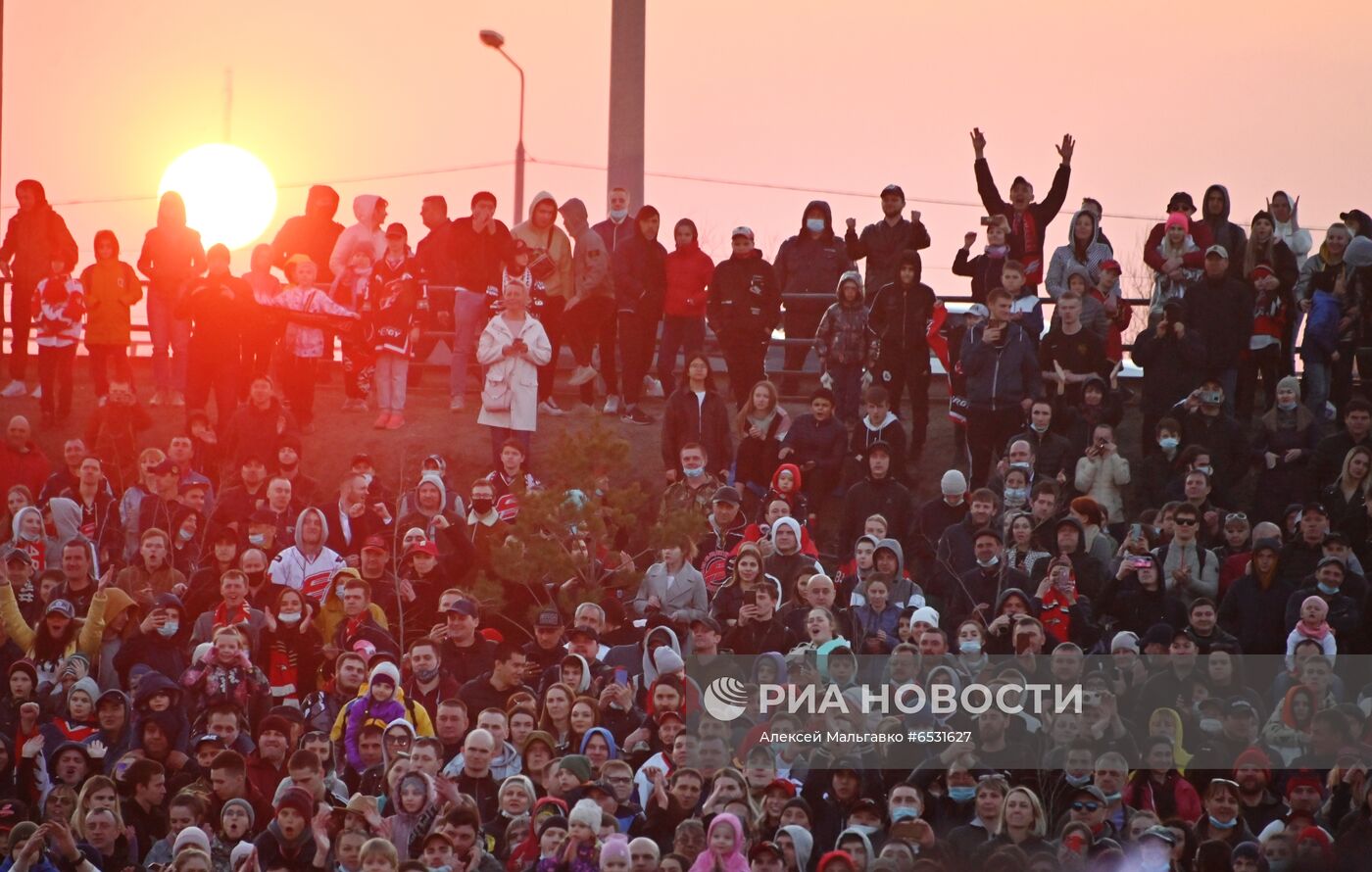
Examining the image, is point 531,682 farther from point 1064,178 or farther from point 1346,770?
point 1064,178

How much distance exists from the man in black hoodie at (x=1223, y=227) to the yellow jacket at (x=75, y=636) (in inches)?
388

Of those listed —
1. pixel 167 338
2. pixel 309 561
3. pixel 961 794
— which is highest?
pixel 167 338

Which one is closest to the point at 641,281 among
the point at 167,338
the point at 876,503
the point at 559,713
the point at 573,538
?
the point at 876,503

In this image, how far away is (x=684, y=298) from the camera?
19.4 meters

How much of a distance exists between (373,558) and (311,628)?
30.8 inches

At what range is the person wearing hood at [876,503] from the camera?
16875mm

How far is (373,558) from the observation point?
15.7 meters

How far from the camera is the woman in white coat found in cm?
1831

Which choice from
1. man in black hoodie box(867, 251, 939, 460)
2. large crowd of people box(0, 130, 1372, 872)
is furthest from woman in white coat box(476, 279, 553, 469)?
man in black hoodie box(867, 251, 939, 460)

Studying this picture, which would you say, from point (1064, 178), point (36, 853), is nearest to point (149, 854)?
point (36, 853)

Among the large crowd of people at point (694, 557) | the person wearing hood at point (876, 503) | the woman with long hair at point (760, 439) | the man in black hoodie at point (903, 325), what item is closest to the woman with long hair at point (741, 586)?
the large crowd of people at point (694, 557)

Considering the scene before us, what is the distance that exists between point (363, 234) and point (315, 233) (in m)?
0.52

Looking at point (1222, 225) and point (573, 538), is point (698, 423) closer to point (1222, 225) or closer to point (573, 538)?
point (573, 538)

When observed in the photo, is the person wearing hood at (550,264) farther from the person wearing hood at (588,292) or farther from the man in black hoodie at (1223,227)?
the man in black hoodie at (1223,227)
